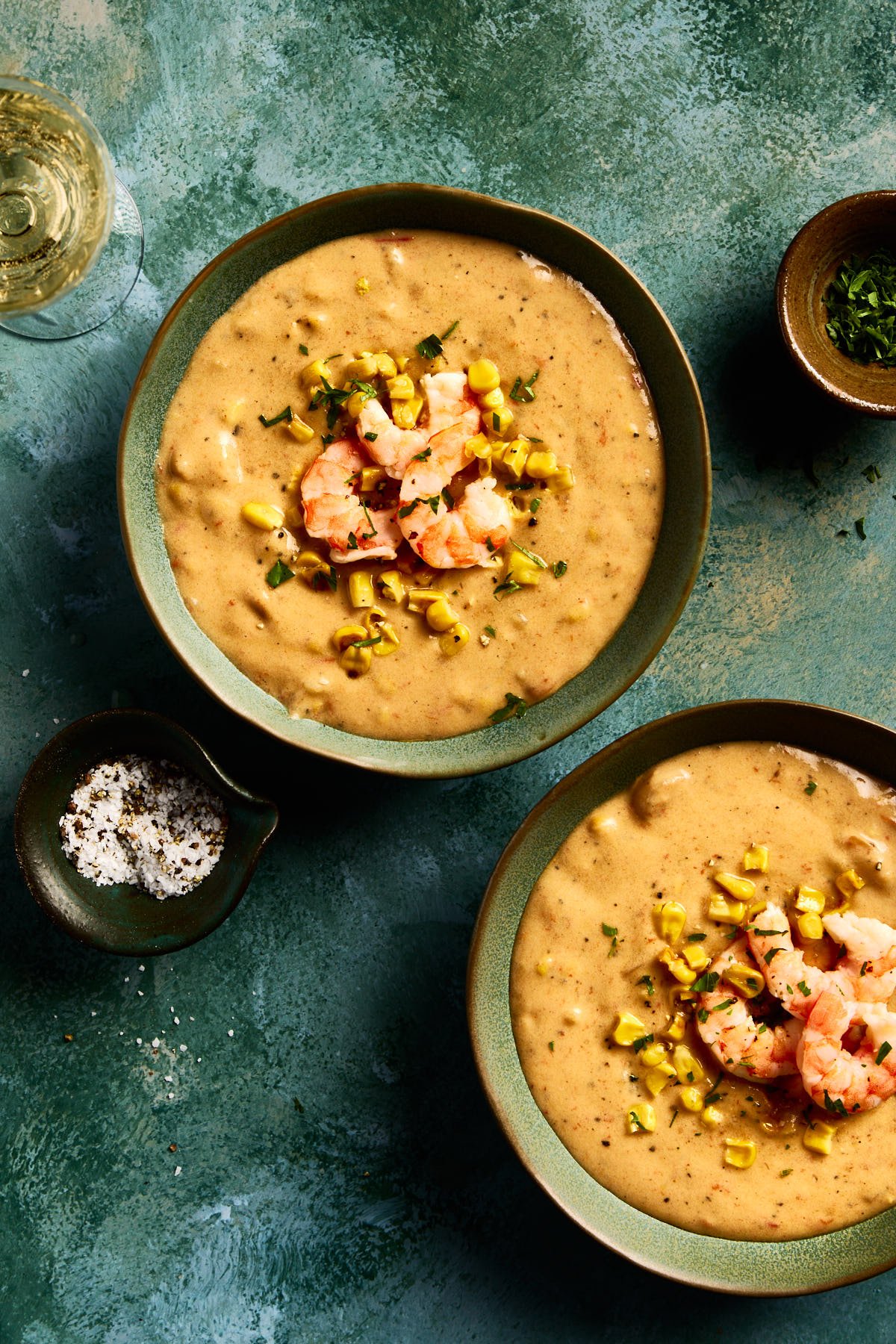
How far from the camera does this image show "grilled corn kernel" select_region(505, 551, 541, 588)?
2824 mm

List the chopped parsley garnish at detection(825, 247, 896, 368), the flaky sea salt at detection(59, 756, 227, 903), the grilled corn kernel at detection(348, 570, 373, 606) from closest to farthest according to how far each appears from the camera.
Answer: the grilled corn kernel at detection(348, 570, 373, 606)
the flaky sea salt at detection(59, 756, 227, 903)
the chopped parsley garnish at detection(825, 247, 896, 368)

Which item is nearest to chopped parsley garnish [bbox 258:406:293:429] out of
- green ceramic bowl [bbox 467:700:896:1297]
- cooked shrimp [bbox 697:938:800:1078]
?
green ceramic bowl [bbox 467:700:896:1297]

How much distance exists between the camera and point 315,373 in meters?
2.79

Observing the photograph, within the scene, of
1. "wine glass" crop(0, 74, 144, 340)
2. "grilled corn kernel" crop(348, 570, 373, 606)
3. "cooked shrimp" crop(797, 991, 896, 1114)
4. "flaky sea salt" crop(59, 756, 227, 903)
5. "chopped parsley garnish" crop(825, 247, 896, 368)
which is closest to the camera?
"cooked shrimp" crop(797, 991, 896, 1114)

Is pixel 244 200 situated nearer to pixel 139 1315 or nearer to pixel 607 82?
pixel 607 82

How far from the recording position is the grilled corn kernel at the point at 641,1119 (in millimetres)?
2871

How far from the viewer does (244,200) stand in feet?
10.5

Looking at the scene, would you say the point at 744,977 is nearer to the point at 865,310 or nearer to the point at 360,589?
the point at 360,589

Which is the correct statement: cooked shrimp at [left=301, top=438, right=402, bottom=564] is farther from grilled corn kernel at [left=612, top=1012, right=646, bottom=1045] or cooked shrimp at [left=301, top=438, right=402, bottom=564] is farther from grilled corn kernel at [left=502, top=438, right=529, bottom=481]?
grilled corn kernel at [left=612, top=1012, right=646, bottom=1045]

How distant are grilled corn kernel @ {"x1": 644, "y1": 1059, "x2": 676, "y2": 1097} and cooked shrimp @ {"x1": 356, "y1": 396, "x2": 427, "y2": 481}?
1.85 metres

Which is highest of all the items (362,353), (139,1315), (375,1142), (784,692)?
(362,353)

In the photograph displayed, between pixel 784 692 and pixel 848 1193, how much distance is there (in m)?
1.51

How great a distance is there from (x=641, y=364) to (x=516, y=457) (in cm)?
48

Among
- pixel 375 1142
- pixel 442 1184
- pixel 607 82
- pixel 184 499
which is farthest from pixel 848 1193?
pixel 607 82
